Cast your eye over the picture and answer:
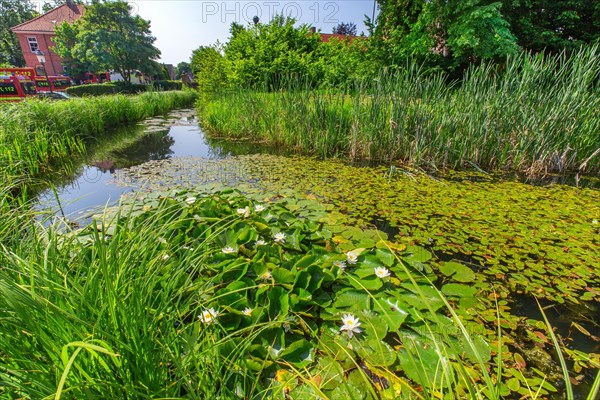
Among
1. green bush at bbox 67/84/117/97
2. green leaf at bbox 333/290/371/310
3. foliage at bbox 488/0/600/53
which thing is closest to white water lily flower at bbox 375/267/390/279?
green leaf at bbox 333/290/371/310

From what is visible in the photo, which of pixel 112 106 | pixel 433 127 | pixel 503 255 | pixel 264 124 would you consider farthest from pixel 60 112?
pixel 503 255

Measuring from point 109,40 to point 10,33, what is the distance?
1699 cm

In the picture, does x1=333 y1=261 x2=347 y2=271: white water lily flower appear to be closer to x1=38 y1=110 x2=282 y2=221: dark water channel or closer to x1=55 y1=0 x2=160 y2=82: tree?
x1=38 y1=110 x2=282 y2=221: dark water channel

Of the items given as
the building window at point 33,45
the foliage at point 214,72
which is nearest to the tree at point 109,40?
the building window at point 33,45

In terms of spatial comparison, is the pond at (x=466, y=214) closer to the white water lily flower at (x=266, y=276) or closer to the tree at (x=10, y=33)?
the white water lily flower at (x=266, y=276)

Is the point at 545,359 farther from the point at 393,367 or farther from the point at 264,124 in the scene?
the point at 264,124

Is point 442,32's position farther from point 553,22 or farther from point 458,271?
point 458,271

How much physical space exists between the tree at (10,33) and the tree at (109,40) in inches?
408

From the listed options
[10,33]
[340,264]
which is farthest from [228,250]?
[10,33]

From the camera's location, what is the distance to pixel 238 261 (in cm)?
139

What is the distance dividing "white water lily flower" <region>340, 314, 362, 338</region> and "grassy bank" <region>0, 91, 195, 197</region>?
Answer: 2.62 meters

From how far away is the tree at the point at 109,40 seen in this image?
18844mm

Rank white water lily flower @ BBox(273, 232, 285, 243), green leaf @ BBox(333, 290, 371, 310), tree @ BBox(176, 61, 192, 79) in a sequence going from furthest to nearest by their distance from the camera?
1. tree @ BBox(176, 61, 192, 79)
2. white water lily flower @ BBox(273, 232, 285, 243)
3. green leaf @ BBox(333, 290, 371, 310)

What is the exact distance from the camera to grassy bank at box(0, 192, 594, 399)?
70 cm
